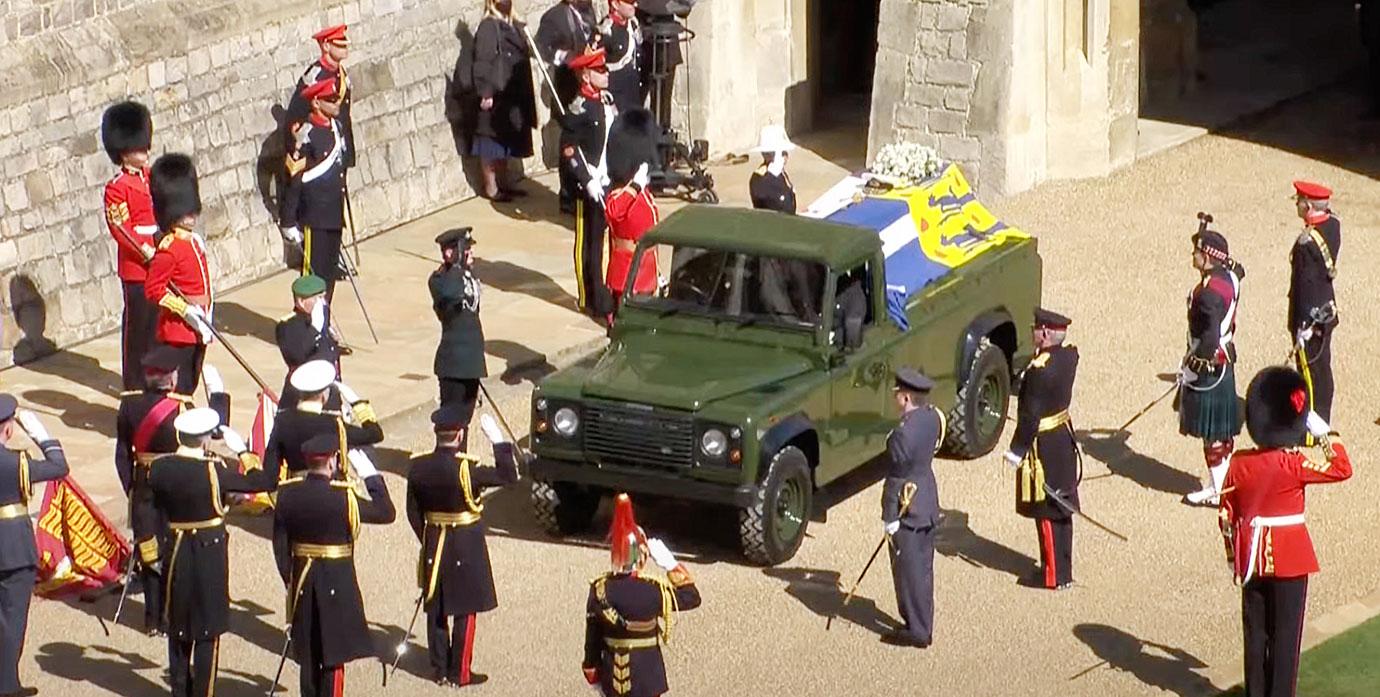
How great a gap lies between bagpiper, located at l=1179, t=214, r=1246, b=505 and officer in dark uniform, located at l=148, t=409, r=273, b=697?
5730 mm

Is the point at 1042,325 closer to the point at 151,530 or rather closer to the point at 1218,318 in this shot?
the point at 1218,318

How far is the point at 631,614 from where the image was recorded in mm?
12227

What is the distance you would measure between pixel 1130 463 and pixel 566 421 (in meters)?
3.69

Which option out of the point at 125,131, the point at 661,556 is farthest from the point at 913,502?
the point at 125,131

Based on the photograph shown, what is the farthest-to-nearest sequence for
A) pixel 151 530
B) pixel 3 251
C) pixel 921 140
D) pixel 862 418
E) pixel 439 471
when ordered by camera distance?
pixel 921 140 < pixel 3 251 < pixel 862 418 < pixel 151 530 < pixel 439 471

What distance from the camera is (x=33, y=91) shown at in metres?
19.0

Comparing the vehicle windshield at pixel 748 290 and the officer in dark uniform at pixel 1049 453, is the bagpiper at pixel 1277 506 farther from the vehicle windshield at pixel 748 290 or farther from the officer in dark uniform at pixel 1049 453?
the vehicle windshield at pixel 748 290

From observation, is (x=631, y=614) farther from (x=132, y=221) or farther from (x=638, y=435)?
(x=132, y=221)

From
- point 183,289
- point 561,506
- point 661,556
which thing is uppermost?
point 661,556

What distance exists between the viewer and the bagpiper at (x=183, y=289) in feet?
54.2

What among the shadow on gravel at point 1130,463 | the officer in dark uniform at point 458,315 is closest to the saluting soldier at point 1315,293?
the shadow on gravel at point 1130,463

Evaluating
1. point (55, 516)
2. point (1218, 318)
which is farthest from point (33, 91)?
point (1218, 318)

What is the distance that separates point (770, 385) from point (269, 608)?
2855 millimetres

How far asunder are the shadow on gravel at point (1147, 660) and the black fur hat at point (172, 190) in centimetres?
579
